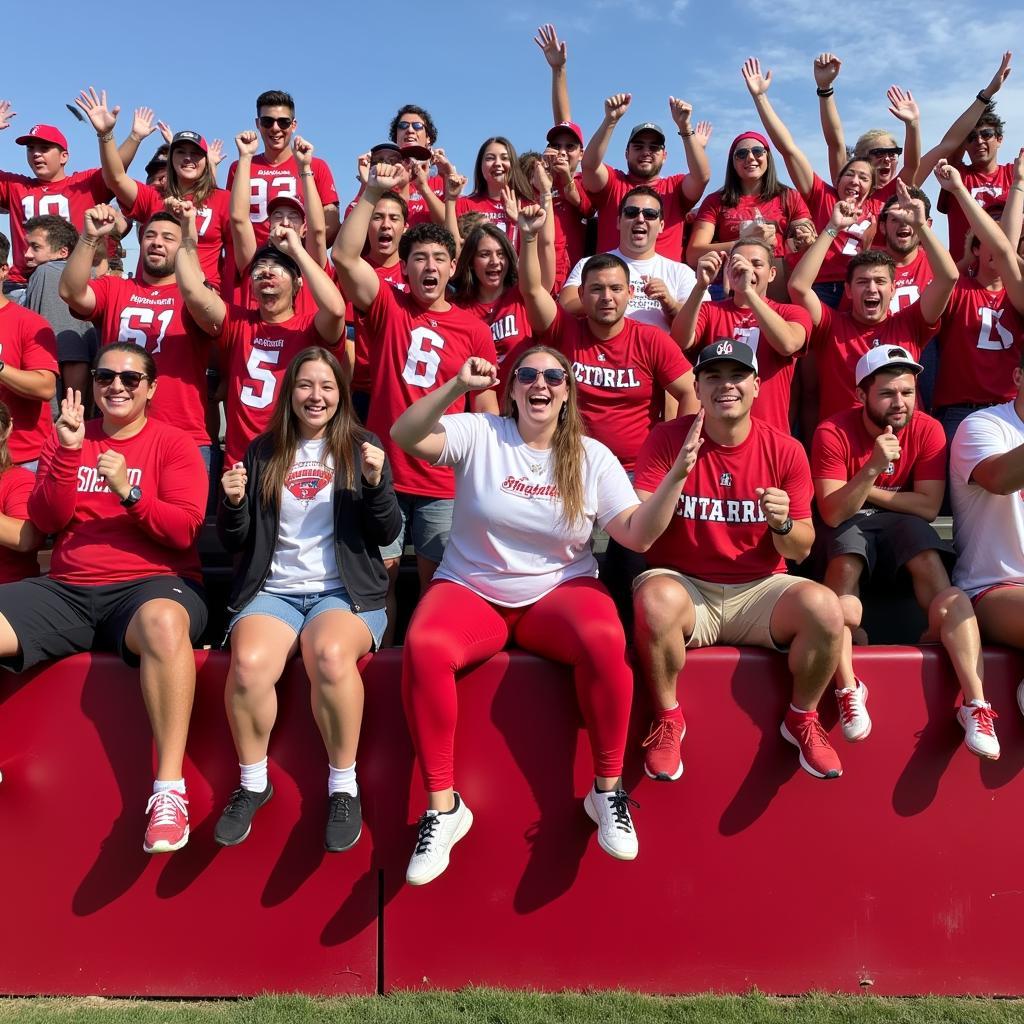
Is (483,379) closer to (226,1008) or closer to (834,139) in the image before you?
(226,1008)

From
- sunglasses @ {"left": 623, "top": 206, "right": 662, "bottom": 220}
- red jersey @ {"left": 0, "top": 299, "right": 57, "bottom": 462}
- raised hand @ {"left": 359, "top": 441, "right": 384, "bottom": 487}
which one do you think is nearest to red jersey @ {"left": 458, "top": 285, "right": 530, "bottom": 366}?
sunglasses @ {"left": 623, "top": 206, "right": 662, "bottom": 220}

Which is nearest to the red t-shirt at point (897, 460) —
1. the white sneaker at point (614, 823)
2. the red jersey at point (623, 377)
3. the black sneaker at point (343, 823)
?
the red jersey at point (623, 377)

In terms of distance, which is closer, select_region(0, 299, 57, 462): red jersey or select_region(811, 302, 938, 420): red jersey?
select_region(0, 299, 57, 462): red jersey

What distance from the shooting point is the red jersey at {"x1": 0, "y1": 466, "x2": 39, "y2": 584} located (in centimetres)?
376

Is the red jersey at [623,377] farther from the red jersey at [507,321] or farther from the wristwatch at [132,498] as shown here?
the wristwatch at [132,498]

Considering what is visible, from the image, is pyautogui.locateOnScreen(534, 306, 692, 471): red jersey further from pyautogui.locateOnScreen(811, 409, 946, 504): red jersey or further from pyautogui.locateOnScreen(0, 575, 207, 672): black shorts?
pyautogui.locateOnScreen(0, 575, 207, 672): black shorts

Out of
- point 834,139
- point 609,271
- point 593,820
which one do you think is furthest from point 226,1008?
point 834,139

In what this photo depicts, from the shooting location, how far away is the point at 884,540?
13.1 ft

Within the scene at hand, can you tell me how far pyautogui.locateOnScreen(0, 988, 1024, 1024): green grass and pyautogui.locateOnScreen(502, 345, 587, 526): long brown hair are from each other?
1.66 meters

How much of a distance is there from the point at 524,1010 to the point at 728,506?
192 cm

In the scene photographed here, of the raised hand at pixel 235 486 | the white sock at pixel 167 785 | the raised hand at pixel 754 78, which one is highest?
the raised hand at pixel 754 78

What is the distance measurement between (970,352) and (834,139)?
2.93m

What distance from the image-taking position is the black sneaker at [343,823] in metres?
3.10

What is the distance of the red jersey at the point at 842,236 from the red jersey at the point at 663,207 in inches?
36.8
